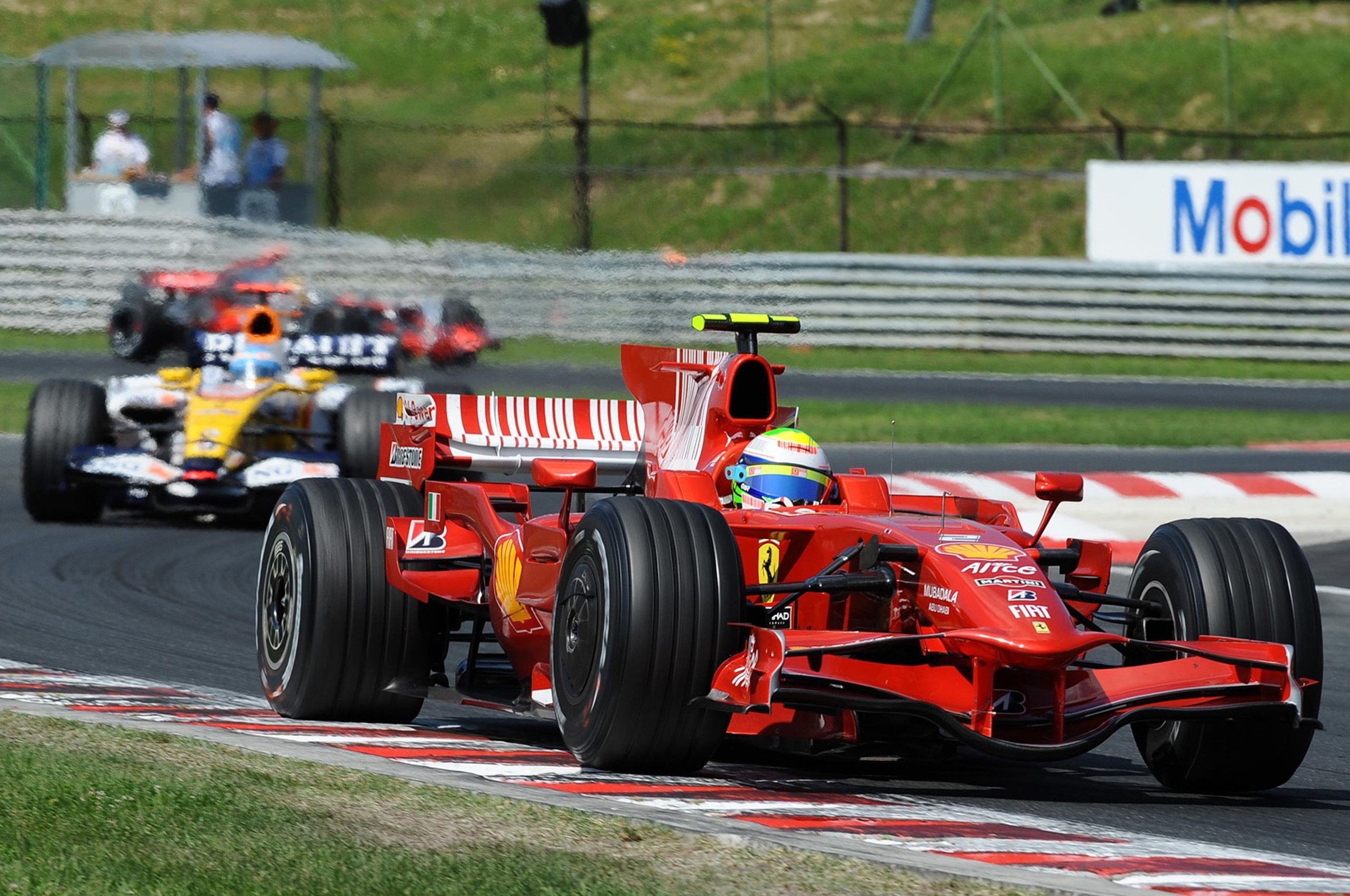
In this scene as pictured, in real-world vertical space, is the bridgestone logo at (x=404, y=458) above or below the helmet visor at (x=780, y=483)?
above

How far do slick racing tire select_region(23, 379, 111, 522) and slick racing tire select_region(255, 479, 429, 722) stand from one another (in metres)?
5.92

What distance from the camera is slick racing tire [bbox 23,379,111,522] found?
42.0ft

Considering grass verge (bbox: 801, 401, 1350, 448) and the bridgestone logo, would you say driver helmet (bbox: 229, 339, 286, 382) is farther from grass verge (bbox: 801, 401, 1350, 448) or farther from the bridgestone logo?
the bridgestone logo

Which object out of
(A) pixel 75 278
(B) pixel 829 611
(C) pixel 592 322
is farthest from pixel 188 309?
(B) pixel 829 611

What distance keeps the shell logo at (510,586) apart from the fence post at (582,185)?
18.1 m

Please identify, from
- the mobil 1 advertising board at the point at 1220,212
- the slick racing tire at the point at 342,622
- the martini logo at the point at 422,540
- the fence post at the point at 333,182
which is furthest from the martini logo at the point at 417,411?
the mobil 1 advertising board at the point at 1220,212

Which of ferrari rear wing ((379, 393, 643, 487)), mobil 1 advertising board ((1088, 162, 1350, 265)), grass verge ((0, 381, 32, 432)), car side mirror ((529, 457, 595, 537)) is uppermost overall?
mobil 1 advertising board ((1088, 162, 1350, 265))

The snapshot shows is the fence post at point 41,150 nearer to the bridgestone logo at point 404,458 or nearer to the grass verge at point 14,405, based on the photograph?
the grass verge at point 14,405

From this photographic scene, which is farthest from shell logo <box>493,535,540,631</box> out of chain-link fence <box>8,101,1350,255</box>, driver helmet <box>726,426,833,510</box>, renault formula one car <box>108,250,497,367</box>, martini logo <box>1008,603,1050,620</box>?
chain-link fence <box>8,101,1350,255</box>

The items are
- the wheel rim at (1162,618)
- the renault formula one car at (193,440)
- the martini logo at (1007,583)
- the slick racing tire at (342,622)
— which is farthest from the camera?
the renault formula one car at (193,440)

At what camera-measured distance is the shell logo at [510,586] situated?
22.0 ft

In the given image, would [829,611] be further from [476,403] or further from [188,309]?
[188,309]

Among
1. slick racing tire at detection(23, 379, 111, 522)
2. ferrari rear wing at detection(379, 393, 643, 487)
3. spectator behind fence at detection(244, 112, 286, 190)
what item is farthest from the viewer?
spectator behind fence at detection(244, 112, 286, 190)

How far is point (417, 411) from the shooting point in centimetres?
791
